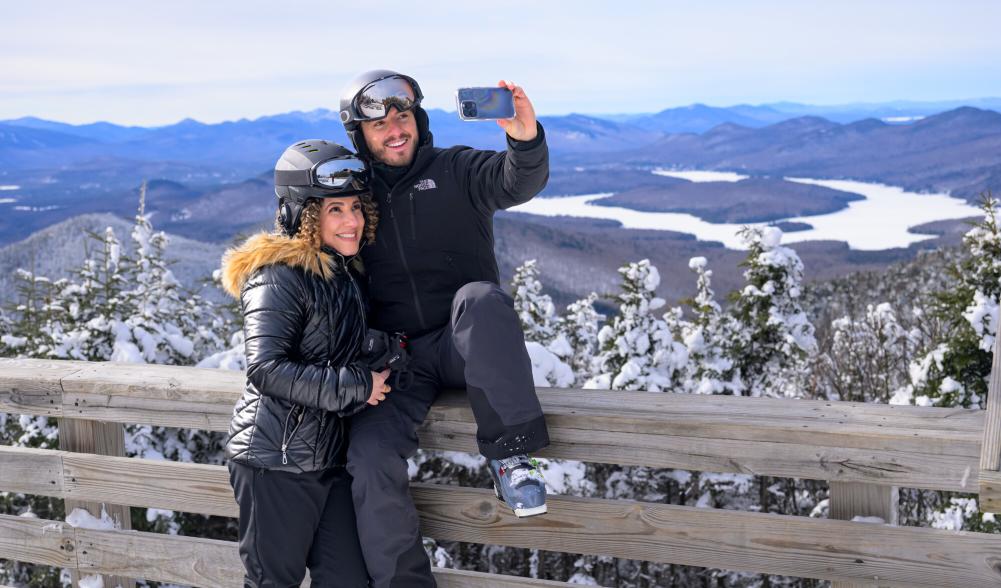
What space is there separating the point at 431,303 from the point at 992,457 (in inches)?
77.1

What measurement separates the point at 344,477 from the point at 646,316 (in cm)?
1242

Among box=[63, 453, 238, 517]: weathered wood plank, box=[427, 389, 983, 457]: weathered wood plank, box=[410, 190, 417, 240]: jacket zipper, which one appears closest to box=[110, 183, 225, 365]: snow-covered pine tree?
box=[63, 453, 238, 517]: weathered wood plank

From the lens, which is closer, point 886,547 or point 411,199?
point 886,547

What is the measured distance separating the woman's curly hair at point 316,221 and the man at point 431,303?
5 cm

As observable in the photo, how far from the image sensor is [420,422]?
10.0ft

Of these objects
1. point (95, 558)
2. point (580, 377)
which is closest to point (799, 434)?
point (95, 558)

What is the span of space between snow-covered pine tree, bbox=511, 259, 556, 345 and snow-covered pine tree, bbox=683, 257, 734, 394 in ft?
10.9

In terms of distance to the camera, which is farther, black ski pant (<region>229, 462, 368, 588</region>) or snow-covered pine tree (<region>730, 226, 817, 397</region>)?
snow-covered pine tree (<region>730, 226, 817, 397</region>)

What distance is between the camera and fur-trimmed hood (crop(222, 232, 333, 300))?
312cm

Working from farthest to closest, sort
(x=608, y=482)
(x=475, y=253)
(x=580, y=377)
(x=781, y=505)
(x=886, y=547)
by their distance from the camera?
(x=580, y=377) < (x=781, y=505) < (x=608, y=482) < (x=475, y=253) < (x=886, y=547)

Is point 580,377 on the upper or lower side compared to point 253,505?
lower

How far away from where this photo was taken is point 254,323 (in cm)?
300

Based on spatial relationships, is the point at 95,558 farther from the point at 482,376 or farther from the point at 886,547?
the point at 886,547

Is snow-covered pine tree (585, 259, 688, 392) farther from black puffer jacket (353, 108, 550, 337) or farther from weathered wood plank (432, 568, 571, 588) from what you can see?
weathered wood plank (432, 568, 571, 588)
